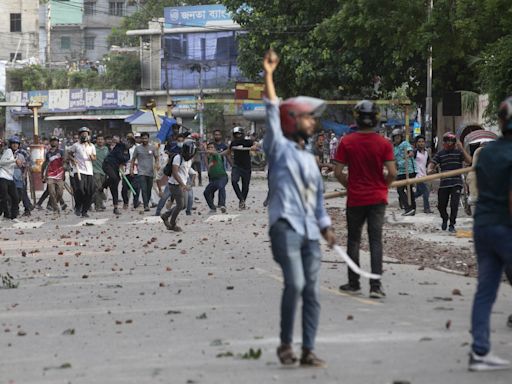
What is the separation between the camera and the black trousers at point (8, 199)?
82.9ft

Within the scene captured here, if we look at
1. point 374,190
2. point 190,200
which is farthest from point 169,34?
point 374,190

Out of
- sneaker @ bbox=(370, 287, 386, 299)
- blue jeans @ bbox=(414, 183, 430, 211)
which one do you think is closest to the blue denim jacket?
sneaker @ bbox=(370, 287, 386, 299)

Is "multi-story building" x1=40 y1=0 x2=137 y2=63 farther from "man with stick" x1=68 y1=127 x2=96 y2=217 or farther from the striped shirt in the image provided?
the striped shirt

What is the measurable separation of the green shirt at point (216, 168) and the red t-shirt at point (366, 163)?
1478 cm

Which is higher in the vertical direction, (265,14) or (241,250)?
(265,14)

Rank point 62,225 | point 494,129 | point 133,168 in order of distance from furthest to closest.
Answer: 1. point 494,129
2. point 133,168
3. point 62,225

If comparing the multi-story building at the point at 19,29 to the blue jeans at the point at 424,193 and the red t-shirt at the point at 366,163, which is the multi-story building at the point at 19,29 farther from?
the red t-shirt at the point at 366,163

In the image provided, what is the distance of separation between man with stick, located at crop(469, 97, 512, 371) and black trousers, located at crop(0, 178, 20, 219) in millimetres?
18244

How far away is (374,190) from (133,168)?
17.4 m

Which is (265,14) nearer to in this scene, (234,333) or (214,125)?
(214,125)

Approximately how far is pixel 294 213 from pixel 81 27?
9384 cm

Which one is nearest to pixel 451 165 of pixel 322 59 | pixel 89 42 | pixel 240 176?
pixel 240 176

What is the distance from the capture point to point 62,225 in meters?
24.1

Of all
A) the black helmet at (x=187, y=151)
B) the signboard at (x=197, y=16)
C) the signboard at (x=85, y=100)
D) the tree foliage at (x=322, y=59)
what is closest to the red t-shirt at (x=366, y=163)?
the black helmet at (x=187, y=151)
